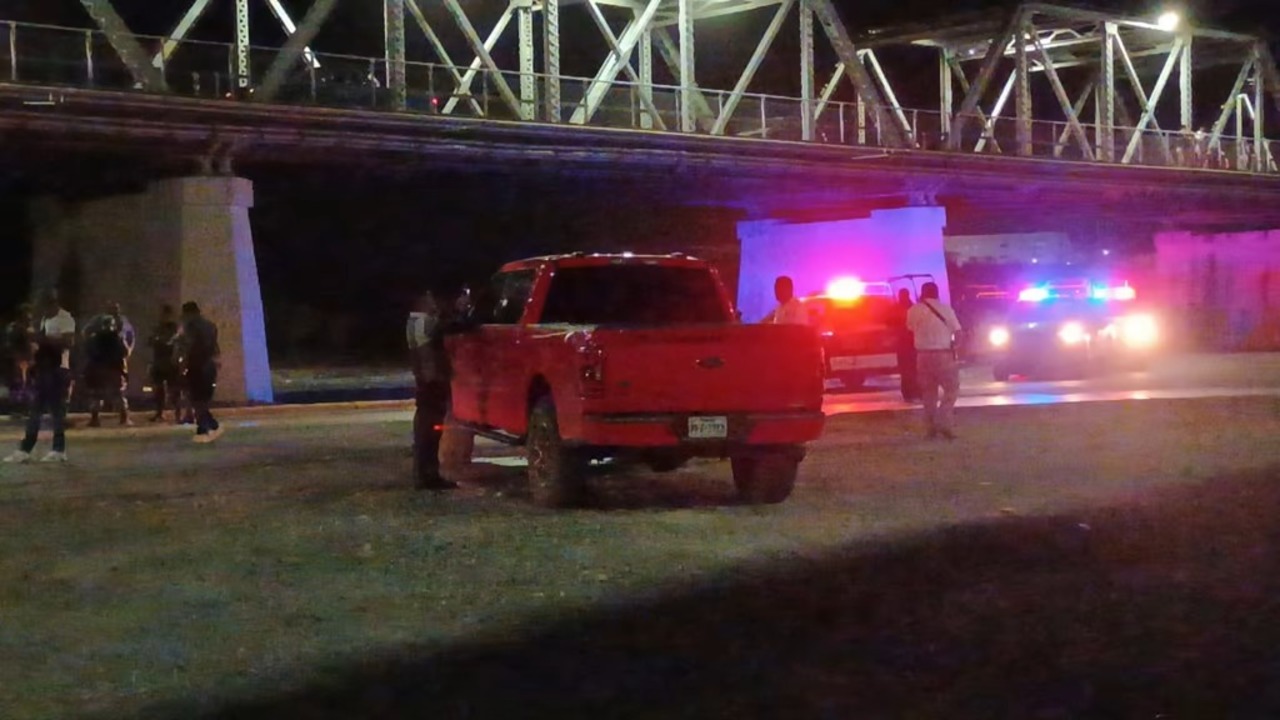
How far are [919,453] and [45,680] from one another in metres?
11.2

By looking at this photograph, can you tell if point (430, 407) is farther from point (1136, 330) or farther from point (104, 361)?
point (1136, 330)

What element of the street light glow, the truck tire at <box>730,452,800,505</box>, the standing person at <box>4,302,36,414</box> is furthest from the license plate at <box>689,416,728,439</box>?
the street light glow

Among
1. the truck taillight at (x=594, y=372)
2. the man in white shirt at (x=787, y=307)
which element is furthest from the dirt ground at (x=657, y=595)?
the man in white shirt at (x=787, y=307)

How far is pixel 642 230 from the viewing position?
4691 cm

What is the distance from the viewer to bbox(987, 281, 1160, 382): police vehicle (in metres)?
30.9

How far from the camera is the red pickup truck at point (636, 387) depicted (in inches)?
503

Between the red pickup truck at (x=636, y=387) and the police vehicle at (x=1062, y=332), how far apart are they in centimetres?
1759

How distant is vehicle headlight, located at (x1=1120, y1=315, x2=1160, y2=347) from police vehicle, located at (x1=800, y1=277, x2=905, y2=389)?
766cm

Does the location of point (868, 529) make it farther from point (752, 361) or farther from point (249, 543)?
point (249, 543)

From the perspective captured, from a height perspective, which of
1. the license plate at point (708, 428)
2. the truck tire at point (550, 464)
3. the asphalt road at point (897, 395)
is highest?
the license plate at point (708, 428)

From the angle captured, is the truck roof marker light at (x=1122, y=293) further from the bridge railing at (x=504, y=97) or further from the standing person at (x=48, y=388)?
the standing person at (x=48, y=388)

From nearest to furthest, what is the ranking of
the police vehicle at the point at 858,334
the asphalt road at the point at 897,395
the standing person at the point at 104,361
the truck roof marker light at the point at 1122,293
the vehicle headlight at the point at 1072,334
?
the standing person at the point at 104,361 → the asphalt road at the point at 897,395 → the police vehicle at the point at 858,334 → the vehicle headlight at the point at 1072,334 → the truck roof marker light at the point at 1122,293

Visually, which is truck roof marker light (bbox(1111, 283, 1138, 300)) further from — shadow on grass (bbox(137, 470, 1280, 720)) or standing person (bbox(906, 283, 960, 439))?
shadow on grass (bbox(137, 470, 1280, 720))

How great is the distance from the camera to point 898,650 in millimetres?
8070
